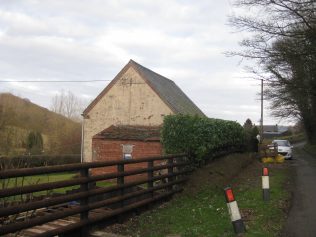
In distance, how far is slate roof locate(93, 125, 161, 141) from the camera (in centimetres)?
2941

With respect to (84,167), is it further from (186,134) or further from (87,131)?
(87,131)

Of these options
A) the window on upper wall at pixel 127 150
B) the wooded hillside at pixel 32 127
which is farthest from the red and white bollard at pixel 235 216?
the wooded hillside at pixel 32 127

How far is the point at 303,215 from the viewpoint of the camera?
33.6 ft

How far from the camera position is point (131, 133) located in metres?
30.7

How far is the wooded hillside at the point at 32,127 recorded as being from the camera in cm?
4261

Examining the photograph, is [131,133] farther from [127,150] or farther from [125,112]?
[125,112]

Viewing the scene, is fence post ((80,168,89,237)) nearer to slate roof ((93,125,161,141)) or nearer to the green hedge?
the green hedge

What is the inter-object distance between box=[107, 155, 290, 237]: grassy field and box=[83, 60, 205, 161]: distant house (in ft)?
56.8

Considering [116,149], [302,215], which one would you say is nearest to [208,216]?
[302,215]

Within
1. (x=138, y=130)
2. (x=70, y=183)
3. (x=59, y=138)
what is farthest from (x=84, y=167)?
(x=59, y=138)

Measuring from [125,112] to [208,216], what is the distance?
2498cm

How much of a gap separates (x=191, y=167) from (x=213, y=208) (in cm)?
372

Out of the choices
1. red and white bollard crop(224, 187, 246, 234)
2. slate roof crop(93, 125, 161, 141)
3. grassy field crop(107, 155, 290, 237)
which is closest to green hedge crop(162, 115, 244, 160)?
grassy field crop(107, 155, 290, 237)

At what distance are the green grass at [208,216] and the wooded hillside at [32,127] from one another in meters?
28.1
